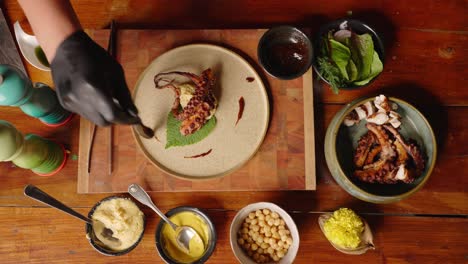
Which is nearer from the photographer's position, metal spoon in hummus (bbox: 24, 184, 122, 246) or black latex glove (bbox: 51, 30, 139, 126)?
black latex glove (bbox: 51, 30, 139, 126)

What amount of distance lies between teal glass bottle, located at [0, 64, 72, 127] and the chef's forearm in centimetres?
12

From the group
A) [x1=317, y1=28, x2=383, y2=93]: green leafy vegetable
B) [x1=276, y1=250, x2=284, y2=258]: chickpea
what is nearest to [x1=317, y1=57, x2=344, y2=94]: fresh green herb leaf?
[x1=317, y1=28, x2=383, y2=93]: green leafy vegetable

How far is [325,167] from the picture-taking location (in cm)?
127

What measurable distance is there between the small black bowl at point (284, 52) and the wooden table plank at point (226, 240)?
18.0 inches

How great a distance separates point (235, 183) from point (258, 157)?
0.11m

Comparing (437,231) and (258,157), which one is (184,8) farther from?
(437,231)

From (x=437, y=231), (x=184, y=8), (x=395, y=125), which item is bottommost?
(x=437, y=231)

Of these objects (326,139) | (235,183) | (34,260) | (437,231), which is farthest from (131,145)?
(437,231)

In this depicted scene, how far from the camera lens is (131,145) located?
125 centimetres

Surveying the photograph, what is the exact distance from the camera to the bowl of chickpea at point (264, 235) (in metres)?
1.16

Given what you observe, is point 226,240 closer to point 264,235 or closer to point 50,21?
point 264,235

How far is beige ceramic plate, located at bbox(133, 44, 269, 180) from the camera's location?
124cm

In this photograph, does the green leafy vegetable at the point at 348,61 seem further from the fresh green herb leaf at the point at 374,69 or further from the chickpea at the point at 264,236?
the chickpea at the point at 264,236

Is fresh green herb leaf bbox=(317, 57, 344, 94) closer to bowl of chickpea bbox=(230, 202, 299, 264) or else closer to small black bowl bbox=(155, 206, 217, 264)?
bowl of chickpea bbox=(230, 202, 299, 264)
